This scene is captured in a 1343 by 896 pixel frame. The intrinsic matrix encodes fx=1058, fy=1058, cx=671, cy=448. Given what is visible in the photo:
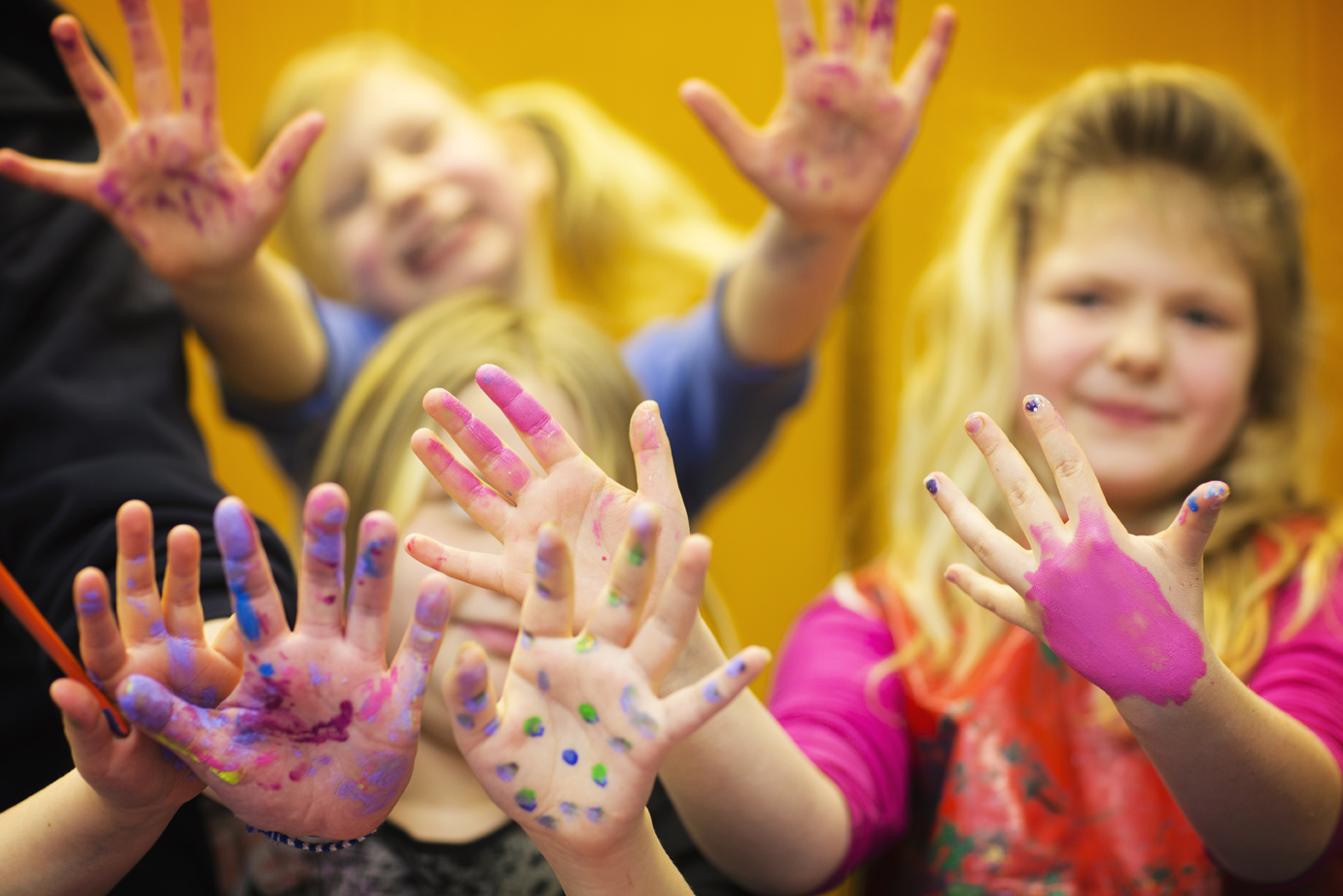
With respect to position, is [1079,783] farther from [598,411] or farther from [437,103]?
[437,103]

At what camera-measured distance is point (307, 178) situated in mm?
1560

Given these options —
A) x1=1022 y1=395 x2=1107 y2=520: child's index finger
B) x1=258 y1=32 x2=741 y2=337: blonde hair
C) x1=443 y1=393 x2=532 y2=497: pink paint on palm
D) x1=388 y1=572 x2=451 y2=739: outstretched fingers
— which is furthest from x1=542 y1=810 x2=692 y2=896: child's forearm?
x1=258 y1=32 x2=741 y2=337: blonde hair

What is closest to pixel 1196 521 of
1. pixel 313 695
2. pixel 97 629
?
pixel 313 695

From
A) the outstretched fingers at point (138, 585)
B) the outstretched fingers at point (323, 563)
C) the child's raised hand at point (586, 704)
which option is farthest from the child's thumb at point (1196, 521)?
the outstretched fingers at point (138, 585)

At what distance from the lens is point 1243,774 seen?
27.4 inches

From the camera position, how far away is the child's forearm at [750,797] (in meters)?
0.74

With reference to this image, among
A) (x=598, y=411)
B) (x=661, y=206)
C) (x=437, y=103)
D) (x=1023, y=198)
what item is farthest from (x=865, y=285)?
(x=598, y=411)

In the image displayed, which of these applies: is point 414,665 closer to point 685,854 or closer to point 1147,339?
point 685,854

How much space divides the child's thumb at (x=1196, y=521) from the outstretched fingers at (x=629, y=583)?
31cm

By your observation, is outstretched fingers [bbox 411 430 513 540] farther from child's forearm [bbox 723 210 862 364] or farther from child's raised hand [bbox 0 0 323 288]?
child's forearm [bbox 723 210 862 364]

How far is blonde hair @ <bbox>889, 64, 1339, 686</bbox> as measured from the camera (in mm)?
1086

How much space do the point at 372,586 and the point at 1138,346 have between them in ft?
2.53

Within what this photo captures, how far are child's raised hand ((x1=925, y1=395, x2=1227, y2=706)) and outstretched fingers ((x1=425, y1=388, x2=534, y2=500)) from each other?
29cm

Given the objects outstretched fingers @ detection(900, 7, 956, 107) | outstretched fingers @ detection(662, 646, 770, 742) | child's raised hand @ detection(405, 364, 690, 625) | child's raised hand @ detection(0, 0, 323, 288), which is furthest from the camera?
outstretched fingers @ detection(900, 7, 956, 107)
